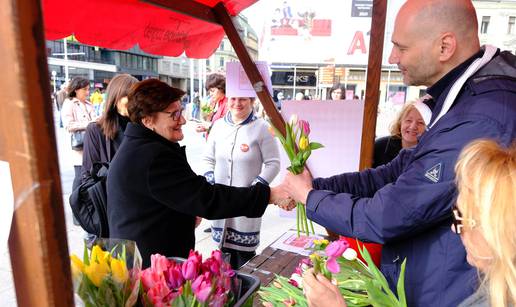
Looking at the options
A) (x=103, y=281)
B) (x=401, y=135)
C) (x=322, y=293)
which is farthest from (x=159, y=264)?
(x=401, y=135)

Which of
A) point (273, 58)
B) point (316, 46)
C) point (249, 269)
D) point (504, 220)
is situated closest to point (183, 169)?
point (249, 269)

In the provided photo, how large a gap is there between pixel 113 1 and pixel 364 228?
218 centimetres

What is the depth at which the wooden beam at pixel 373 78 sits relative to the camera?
213cm

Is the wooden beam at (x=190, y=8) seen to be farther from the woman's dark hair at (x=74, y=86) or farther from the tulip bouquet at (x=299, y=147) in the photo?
the woman's dark hair at (x=74, y=86)

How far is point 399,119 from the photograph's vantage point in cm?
296

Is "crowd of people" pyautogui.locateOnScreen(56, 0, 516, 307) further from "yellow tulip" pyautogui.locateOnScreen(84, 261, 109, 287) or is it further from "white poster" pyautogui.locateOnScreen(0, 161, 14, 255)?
"white poster" pyautogui.locateOnScreen(0, 161, 14, 255)

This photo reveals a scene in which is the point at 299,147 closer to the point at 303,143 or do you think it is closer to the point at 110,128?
the point at 303,143

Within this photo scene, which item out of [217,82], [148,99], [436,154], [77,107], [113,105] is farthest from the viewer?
[77,107]

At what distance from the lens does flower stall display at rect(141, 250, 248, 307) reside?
2.94 feet

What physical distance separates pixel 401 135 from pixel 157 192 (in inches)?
81.2

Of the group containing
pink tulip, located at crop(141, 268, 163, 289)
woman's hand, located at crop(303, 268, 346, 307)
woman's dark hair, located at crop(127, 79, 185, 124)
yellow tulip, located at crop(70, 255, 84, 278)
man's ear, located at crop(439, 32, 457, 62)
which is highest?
man's ear, located at crop(439, 32, 457, 62)

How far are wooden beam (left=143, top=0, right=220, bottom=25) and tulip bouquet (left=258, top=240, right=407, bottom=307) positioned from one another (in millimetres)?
1774

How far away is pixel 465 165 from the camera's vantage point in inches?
35.4

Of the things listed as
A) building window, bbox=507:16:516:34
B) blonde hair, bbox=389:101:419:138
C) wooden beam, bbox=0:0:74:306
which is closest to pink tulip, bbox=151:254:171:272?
wooden beam, bbox=0:0:74:306
